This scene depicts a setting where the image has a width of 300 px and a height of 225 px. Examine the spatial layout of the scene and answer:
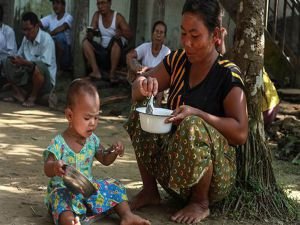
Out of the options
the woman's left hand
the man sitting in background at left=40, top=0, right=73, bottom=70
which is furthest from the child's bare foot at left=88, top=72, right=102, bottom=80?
the woman's left hand

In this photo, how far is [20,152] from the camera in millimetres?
4906

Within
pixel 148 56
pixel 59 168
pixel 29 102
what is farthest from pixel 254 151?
pixel 29 102

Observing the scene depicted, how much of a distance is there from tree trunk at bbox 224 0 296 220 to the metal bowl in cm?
103

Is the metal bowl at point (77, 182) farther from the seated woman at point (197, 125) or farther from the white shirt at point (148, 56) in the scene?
the white shirt at point (148, 56)

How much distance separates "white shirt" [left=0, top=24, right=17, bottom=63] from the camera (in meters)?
8.36

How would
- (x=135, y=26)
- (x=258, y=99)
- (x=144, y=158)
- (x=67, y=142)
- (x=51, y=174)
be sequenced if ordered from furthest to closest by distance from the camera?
(x=135, y=26)
(x=258, y=99)
(x=144, y=158)
(x=67, y=142)
(x=51, y=174)

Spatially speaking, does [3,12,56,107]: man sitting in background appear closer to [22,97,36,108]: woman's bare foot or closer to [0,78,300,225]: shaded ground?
[22,97,36,108]: woman's bare foot

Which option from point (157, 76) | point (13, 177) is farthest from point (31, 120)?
point (157, 76)

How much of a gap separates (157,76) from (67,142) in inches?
32.0

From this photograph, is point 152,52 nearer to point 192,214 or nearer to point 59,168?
point 192,214

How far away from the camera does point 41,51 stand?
8.01 m

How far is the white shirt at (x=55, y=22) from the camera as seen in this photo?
29.4 feet

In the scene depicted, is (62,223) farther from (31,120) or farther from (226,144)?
(31,120)

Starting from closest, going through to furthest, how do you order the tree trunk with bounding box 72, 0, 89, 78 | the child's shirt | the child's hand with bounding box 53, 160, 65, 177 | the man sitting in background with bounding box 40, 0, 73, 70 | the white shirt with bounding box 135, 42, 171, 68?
the child's hand with bounding box 53, 160, 65, 177, the child's shirt, the white shirt with bounding box 135, 42, 171, 68, the tree trunk with bounding box 72, 0, 89, 78, the man sitting in background with bounding box 40, 0, 73, 70
